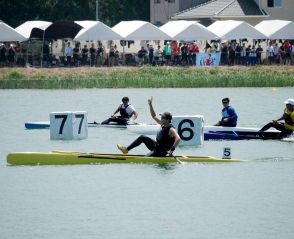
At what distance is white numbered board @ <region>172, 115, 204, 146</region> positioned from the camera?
1480 inches

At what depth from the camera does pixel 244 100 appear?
62.2 metres

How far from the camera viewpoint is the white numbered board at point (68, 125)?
40344 millimetres

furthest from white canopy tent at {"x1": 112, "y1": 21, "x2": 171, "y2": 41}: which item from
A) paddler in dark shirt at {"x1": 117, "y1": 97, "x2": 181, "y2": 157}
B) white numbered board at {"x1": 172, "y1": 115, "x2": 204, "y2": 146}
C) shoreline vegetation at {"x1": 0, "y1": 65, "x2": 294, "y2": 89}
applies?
paddler in dark shirt at {"x1": 117, "y1": 97, "x2": 181, "y2": 157}

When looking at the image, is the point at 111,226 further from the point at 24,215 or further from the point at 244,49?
the point at 244,49

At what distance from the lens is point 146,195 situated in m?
30.2

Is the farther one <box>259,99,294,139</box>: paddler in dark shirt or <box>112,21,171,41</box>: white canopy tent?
<box>112,21,171,41</box>: white canopy tent

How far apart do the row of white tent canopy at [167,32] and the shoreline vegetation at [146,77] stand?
2.05 m

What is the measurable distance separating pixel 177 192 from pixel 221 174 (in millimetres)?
2881

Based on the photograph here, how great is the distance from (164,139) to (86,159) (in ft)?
6.96

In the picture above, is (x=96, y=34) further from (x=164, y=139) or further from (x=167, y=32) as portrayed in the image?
(x=164, y=139)

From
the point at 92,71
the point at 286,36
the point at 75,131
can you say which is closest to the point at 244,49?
the point at 286,36

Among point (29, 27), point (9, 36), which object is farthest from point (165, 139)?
point (29, 27)

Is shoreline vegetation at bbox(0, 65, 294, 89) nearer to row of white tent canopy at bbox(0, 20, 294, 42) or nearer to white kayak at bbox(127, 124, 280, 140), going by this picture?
row of white tent canopy at bbox(0, 20, 294, 42)

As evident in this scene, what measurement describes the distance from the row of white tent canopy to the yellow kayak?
37069 millimetres
